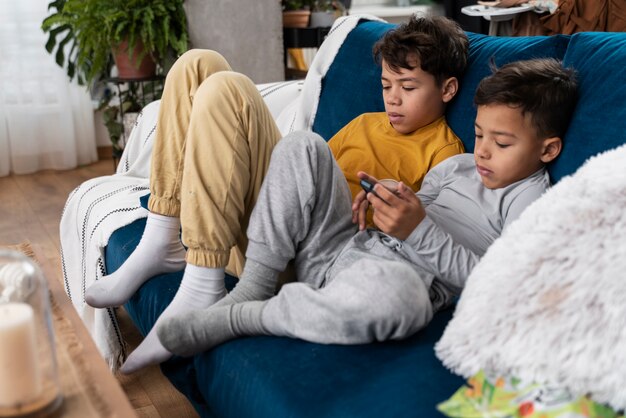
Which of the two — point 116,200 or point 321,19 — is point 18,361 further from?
point 321,19

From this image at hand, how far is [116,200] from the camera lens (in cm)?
210

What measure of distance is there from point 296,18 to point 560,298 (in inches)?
106

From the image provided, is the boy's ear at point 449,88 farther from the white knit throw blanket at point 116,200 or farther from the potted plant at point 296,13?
the potted plant at point 296,13

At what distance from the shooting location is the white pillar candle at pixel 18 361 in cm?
97

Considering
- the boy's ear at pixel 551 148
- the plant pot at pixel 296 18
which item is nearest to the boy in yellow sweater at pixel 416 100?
the boy's ear at pixel 551 148

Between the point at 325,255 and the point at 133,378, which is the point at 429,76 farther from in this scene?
the point at 133,378

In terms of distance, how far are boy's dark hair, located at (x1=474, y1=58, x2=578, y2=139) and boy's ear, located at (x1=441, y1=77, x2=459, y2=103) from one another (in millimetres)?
255

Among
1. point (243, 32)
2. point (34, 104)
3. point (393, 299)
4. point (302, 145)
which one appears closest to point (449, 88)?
point (302, 145)

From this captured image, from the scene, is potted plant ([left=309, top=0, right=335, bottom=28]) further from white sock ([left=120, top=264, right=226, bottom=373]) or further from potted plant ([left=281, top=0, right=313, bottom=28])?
white sock ([left=120, top=264, right=226, bottom=373])

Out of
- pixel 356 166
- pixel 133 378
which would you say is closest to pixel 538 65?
pixel 356 166

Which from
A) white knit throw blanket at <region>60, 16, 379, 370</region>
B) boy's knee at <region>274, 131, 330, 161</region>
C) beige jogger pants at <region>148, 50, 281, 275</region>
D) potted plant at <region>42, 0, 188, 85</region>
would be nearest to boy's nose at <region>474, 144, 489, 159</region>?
boy's knee at <region>274, 131, 330, 161</region>

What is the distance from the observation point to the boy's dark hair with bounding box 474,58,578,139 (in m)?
1.37

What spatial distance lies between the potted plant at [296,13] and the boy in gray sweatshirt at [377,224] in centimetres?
209

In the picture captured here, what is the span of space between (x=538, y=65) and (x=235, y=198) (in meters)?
0.60
